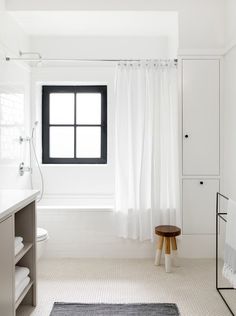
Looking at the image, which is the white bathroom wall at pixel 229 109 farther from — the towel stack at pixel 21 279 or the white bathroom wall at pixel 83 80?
the towel stack at pixel 21 279

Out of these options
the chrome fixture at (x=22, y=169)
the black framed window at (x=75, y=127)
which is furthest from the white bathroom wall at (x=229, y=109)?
the chrome fixture at (x=22, y=169)

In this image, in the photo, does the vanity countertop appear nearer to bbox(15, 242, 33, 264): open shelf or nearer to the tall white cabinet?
bbox(15, 242, 33, 264): open shelf

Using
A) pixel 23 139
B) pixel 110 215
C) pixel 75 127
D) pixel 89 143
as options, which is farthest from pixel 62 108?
pixel 110 215

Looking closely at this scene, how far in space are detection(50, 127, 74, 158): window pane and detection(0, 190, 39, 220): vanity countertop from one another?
199cm

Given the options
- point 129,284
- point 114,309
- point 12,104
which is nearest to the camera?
point 114,309

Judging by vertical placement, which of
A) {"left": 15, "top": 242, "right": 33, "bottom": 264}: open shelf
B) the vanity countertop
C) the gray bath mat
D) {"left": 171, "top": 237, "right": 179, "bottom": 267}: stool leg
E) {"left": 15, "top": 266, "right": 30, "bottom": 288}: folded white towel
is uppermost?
the vanity countertop

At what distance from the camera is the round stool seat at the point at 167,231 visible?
312 centimetres

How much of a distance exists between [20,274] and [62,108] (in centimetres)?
260

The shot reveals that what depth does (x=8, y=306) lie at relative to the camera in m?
1.89

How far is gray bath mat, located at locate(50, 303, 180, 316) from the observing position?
2.37 metres

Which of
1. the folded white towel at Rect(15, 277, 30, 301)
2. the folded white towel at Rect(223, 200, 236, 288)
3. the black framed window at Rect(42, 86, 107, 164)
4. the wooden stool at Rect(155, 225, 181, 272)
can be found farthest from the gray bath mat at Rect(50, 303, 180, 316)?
the black framed window at Rect(42, 86, 107, 164)

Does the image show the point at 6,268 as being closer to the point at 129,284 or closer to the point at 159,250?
the point at 129,284

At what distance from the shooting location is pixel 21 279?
2207 mm

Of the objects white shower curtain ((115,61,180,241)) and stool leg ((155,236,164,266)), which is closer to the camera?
stool leg ((155,236,164,266))
